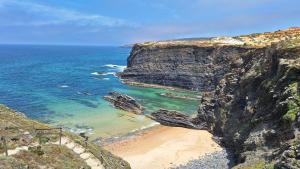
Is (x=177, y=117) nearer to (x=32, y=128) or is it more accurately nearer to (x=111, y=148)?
(x=111, y=148)

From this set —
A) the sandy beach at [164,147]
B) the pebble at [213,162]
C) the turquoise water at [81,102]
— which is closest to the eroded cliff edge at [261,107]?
the pebble at [213,162]

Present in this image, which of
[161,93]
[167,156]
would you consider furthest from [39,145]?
[161,93]

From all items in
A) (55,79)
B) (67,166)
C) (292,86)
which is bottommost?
(55,79)

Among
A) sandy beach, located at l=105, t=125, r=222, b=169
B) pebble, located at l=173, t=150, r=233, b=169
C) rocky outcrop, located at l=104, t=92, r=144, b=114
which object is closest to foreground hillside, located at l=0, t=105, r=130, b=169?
pebble, located at l=173, t=150, r=233, b=169

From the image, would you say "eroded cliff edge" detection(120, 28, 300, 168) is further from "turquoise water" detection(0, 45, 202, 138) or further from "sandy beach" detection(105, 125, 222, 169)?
"turquoise water" detection(0, 45, 202, 138)

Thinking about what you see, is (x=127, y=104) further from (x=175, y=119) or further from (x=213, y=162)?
(x=213, y=162)

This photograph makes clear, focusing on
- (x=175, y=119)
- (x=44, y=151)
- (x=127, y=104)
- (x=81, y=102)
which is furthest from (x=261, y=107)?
(x=81, y=102)
